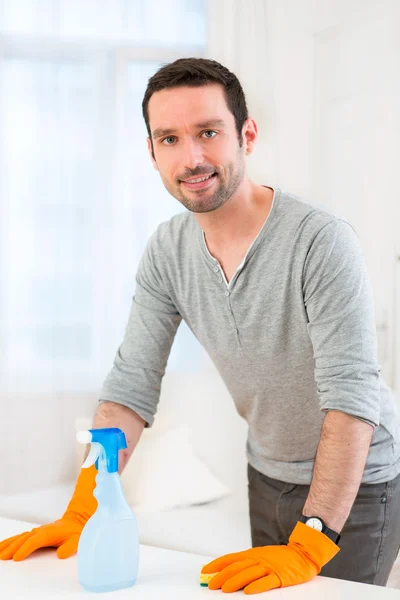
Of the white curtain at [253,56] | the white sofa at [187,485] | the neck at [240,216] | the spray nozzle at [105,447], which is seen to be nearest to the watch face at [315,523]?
the spray nozzle at [105,447]

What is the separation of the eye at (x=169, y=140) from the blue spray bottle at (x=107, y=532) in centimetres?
60

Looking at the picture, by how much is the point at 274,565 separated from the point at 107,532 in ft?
0.80

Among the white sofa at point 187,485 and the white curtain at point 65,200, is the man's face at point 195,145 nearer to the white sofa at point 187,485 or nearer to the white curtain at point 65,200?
the white sofa at point 187,485

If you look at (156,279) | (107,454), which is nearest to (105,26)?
(156,279)

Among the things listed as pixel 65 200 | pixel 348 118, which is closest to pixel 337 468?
pixel 65 200

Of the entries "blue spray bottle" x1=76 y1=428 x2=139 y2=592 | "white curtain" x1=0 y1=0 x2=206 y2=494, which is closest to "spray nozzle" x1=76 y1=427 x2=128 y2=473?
"blue spray bottle" x1=76 y1=428 x2=139 y2=592

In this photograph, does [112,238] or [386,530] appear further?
[112,238]

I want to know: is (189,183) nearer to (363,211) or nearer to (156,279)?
(156,279)

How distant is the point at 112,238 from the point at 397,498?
5.50ft

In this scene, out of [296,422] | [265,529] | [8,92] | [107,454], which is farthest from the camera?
[8,92]

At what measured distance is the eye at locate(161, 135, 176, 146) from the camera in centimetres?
145

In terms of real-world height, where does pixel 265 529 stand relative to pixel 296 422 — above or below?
below

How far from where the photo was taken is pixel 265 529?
1.69 metres

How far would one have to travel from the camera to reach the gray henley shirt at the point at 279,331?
1.29 meters
